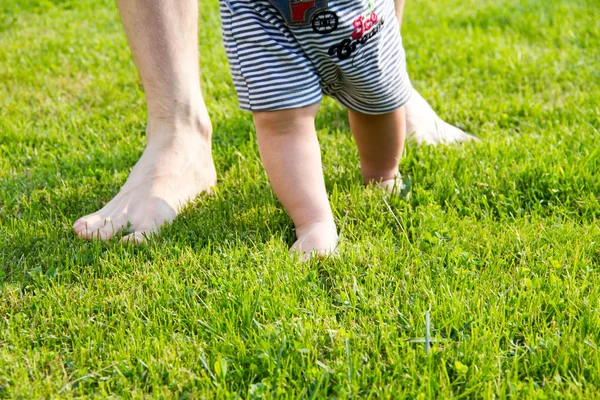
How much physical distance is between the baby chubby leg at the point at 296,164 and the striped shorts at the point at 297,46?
0.18ft

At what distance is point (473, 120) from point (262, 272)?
1742 mm

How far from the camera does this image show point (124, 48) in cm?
443

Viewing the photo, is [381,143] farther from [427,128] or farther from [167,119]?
[167,119]

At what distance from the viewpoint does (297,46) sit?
2172 millimetres

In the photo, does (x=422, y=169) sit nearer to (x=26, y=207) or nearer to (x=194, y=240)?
(x=194, y=240)

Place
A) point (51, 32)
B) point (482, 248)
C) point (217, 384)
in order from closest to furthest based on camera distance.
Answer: point (217, 384) < point (482, 248) < point (51, 32)

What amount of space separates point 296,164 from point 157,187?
58 centimetres

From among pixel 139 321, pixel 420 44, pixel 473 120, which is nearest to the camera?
pixel 139 321

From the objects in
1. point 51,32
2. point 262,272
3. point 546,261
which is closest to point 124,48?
point 51,32

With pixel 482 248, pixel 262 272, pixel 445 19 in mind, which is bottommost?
pixel 445 19

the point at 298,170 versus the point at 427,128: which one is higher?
the point at 298,170

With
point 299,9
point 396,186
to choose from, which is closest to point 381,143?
point 396,186

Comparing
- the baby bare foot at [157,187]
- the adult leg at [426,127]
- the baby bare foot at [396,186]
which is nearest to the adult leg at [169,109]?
the baby bare foot at [157,187]

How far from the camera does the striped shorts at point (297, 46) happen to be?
212 centimetres
